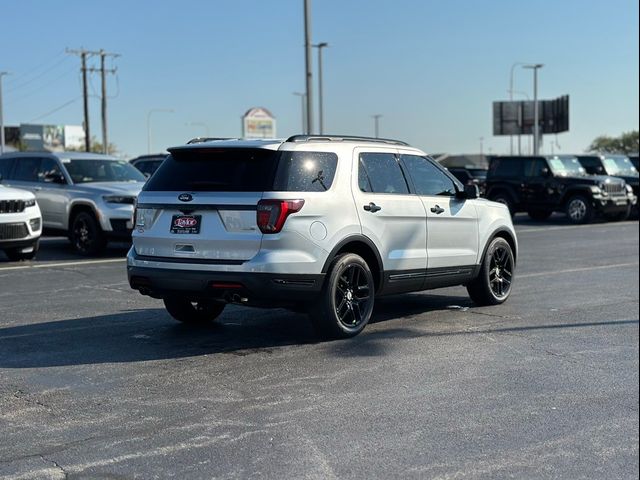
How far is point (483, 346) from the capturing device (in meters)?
7.18

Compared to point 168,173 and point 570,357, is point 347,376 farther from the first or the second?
point 168,173

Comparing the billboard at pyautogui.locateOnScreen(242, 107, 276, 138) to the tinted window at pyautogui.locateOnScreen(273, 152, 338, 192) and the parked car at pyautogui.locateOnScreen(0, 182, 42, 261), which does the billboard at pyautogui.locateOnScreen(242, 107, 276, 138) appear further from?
the tinted window at pyautogui.locateOnScreen(273, 152, 338, 192)

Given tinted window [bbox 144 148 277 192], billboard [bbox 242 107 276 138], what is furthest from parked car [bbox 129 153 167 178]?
billboard [bbox 242 107 276 138]

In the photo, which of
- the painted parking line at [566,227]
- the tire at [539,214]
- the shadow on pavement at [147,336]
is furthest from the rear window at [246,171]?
the tire at [539,214]

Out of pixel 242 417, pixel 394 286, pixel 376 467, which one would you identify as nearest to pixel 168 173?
pixel 394 286

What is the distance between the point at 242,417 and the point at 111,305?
15.2 ft

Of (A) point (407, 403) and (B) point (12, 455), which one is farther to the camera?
(A) point (407, 403)

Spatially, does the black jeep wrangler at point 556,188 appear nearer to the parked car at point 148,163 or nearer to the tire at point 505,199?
the tire at point 505,199

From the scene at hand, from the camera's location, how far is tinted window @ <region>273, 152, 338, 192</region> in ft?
22.8

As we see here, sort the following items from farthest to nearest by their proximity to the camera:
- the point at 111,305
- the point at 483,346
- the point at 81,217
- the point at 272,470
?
the point at 81,217 → the point at 111,305 → the point at 483,346 → the point at 272,470

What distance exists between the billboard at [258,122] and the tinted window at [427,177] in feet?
194

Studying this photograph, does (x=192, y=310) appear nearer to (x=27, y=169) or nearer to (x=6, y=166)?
(x=27, y=169)

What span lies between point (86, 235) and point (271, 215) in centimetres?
940

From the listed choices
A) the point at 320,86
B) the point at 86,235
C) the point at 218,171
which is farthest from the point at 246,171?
the point at 320,86
